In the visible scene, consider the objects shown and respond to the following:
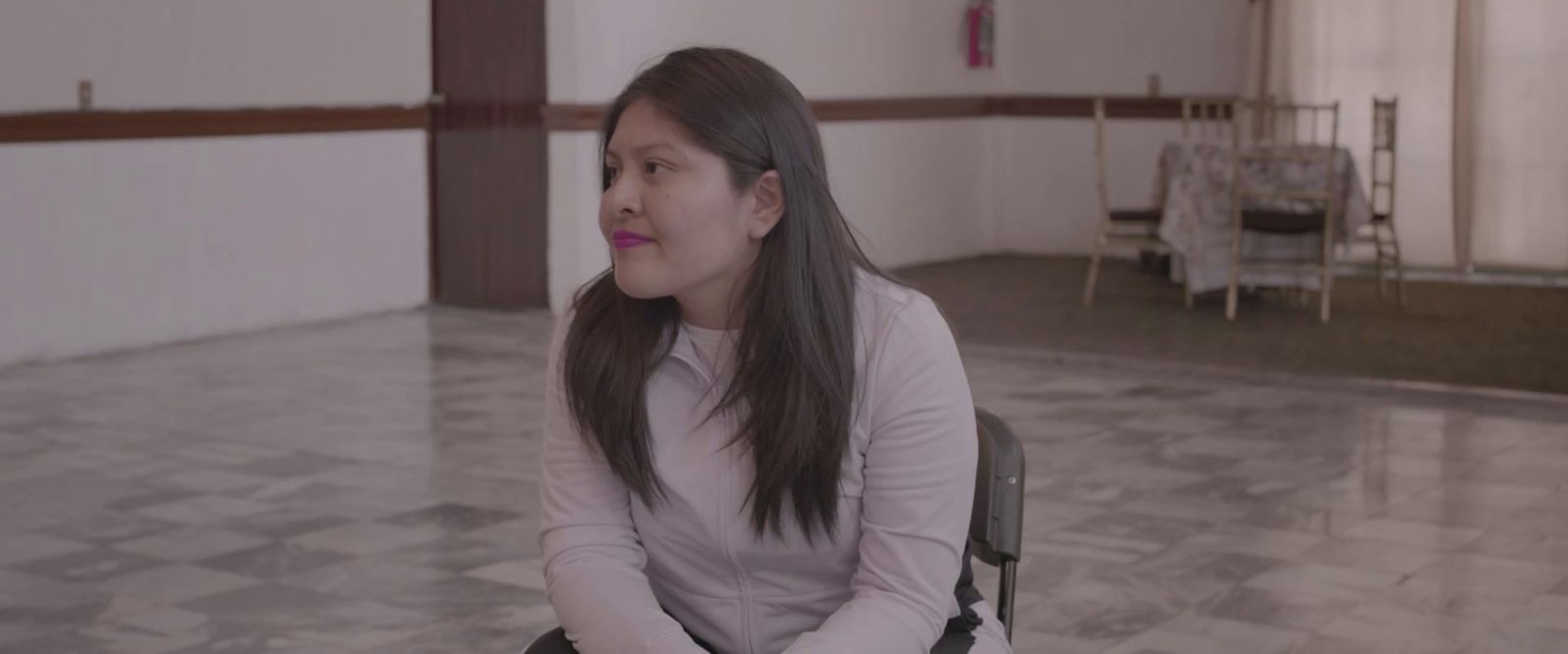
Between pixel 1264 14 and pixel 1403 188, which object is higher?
pixel 1264 14

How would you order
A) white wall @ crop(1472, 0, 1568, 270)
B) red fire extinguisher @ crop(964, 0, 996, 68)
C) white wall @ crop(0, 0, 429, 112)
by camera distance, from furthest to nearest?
1. red fire extinguisher @ crop(964, 0, 996, 68)
2. white wall @ crop(1472, 0, 1568, 270)
3. white wall @ crop(0, 0, 429, 112)

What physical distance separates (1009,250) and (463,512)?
7160mm

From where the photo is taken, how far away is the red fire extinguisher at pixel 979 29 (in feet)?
36.0

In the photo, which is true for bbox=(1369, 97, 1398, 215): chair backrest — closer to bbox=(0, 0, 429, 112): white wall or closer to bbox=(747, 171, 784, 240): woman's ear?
bbox=(0, 0, 429, 112): white wall

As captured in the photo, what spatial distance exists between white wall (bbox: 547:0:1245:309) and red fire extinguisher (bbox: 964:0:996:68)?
0.24 feet

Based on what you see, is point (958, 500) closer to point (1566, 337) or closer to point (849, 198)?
point (1566, 337)

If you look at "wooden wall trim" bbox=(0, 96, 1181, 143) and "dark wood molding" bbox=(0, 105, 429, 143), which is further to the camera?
"wooden wall trim" bbox=(0, 96, 1181, 143)

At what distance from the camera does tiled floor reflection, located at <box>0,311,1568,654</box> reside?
12.4 ft

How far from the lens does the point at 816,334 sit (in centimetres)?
196

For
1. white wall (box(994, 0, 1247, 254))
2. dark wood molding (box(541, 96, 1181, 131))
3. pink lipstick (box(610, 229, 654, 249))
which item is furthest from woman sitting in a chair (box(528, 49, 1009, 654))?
white wall (box(994, 0, 1247, 254))

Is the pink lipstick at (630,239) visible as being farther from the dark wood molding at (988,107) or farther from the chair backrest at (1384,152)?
the dark wood molding at (988,107)

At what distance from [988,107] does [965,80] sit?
287 mm

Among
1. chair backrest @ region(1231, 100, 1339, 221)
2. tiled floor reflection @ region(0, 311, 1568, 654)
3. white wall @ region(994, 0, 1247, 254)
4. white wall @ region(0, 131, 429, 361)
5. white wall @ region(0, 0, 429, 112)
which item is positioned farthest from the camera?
white wall @ region(994, 0, 1247, 254)

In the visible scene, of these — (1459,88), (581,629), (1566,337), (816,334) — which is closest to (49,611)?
(581,629)
